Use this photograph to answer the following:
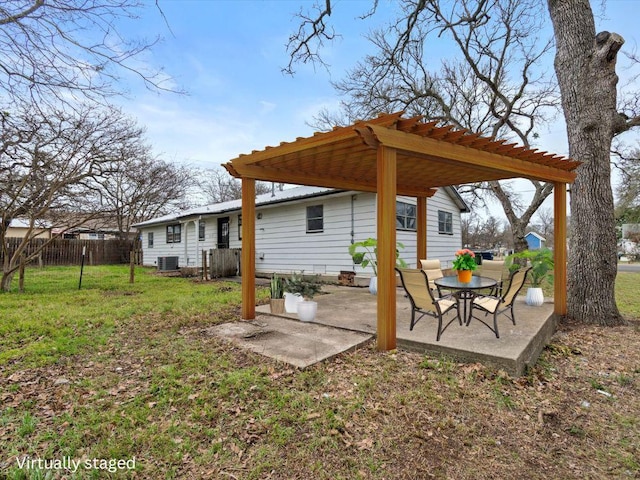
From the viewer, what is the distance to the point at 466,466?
2.22 meters

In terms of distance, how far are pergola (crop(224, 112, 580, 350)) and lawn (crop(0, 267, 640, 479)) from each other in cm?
113

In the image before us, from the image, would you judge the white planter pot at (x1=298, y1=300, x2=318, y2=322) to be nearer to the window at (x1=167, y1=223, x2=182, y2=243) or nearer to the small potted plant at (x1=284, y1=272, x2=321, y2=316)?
the small potted plant at (x1=284, y1=272, x2=321, y2=316)

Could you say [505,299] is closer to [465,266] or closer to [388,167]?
[465,266]

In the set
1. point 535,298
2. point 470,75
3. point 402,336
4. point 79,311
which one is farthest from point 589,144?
point 470,75

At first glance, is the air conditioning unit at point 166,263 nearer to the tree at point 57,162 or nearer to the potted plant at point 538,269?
the tree at point 57,162

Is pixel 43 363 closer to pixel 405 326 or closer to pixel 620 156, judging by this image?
pixel 405 326

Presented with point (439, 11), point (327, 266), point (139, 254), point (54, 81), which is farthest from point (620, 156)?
point (139, 254)

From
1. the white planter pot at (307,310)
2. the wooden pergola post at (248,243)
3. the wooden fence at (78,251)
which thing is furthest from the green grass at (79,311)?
the wooden fence at (78,251)

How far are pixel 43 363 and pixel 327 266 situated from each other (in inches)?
309

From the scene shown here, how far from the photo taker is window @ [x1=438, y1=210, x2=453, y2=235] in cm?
1212

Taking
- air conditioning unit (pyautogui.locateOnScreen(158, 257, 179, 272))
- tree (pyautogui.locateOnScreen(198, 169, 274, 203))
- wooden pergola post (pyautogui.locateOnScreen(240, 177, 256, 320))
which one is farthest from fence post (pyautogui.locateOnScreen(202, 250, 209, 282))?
tree (pyautogui.locateOnScreen(198, 169, 274, 203))

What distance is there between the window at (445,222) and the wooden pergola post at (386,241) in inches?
344

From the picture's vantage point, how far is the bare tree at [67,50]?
12.4 ft

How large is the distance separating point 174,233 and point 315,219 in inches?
370
